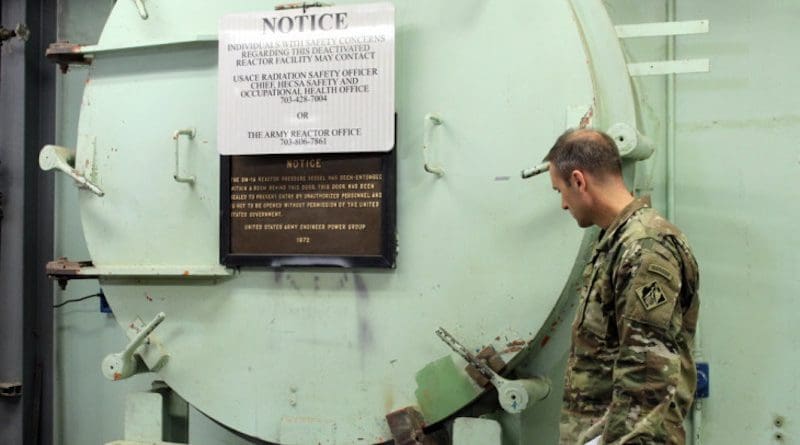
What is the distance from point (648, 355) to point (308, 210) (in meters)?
0.84

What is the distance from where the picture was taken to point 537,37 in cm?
158

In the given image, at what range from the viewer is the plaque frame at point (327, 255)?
1656 mm

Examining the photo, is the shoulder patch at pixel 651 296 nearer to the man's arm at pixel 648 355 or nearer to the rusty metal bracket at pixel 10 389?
the man's arm at pixel 648 355

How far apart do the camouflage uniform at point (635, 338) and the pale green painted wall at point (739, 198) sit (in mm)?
358

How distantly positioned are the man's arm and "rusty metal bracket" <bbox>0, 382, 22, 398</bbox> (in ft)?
6.07

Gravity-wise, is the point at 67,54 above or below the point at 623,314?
above

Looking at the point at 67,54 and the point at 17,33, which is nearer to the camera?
the point at 67,54

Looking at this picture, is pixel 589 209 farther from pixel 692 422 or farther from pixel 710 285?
pixel 692 422

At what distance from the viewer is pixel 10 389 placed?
2256 millimetres

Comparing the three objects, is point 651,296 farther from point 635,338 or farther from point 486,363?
point 486,363

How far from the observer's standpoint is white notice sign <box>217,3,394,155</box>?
5.42 ft

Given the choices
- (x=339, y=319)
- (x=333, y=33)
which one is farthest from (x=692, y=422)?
(x=333, y=33)

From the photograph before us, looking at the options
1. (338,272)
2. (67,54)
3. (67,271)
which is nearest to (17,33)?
(67,54)

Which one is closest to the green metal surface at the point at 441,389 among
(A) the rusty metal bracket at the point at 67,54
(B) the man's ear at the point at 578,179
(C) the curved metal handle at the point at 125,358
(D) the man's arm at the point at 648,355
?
(D) the man's arm at the point at 648,355
